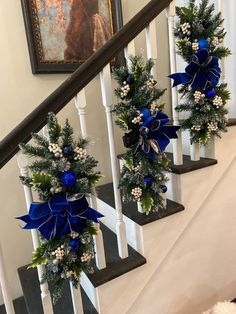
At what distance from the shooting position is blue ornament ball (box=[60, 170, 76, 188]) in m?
0.86

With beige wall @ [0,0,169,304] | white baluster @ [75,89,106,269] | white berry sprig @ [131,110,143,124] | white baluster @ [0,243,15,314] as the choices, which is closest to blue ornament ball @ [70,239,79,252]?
white baluster @ [75,89,106,269]

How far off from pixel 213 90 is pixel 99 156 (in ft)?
3.10

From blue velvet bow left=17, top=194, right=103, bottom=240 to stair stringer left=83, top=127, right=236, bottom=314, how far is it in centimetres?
40

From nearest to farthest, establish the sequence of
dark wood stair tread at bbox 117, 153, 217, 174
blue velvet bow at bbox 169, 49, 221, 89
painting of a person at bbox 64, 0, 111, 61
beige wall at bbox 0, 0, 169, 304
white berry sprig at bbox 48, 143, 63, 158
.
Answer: white berry sprig at bbox 48, 143, 63, 158 → blue velvet bow at bbox 169, 49, 221, 89 → dark wood stair tread at bbox 117, 153, 217, 174 → beige wall at bbox 0, 0, 169, 304 → painting of a person at bbox 64, 0, 111, 61

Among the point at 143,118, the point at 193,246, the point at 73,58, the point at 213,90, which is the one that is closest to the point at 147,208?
the point at 143,118

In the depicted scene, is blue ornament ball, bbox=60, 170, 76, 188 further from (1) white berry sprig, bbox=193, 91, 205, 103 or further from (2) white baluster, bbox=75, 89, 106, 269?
(1) white berry sprig, bbox=193, 91, 205, 103

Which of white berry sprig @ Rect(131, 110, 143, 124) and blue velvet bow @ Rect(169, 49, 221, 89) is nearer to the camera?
white berry sprig @ Rect(131, 110, 143, 124)

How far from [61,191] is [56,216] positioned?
0.08 metres

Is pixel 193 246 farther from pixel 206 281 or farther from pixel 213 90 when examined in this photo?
pixel 213 90

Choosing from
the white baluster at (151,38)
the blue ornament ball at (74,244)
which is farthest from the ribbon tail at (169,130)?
the blue ornament ball at (74,244)

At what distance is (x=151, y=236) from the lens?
4.05 feet

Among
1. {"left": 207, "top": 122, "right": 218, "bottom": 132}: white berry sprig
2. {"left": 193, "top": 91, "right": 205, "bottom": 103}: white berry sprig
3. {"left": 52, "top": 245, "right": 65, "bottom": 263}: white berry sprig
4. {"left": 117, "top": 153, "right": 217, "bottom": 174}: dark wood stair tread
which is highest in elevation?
{"left": 193, "top": 91, "right": 205, "bottom": 103}: white berry sprig

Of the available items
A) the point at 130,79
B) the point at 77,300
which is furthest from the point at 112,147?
the point at 77,300

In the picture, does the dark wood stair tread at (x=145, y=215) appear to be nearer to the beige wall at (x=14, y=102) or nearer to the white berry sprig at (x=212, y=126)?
the white berry sprig at (x=212, y=126)
